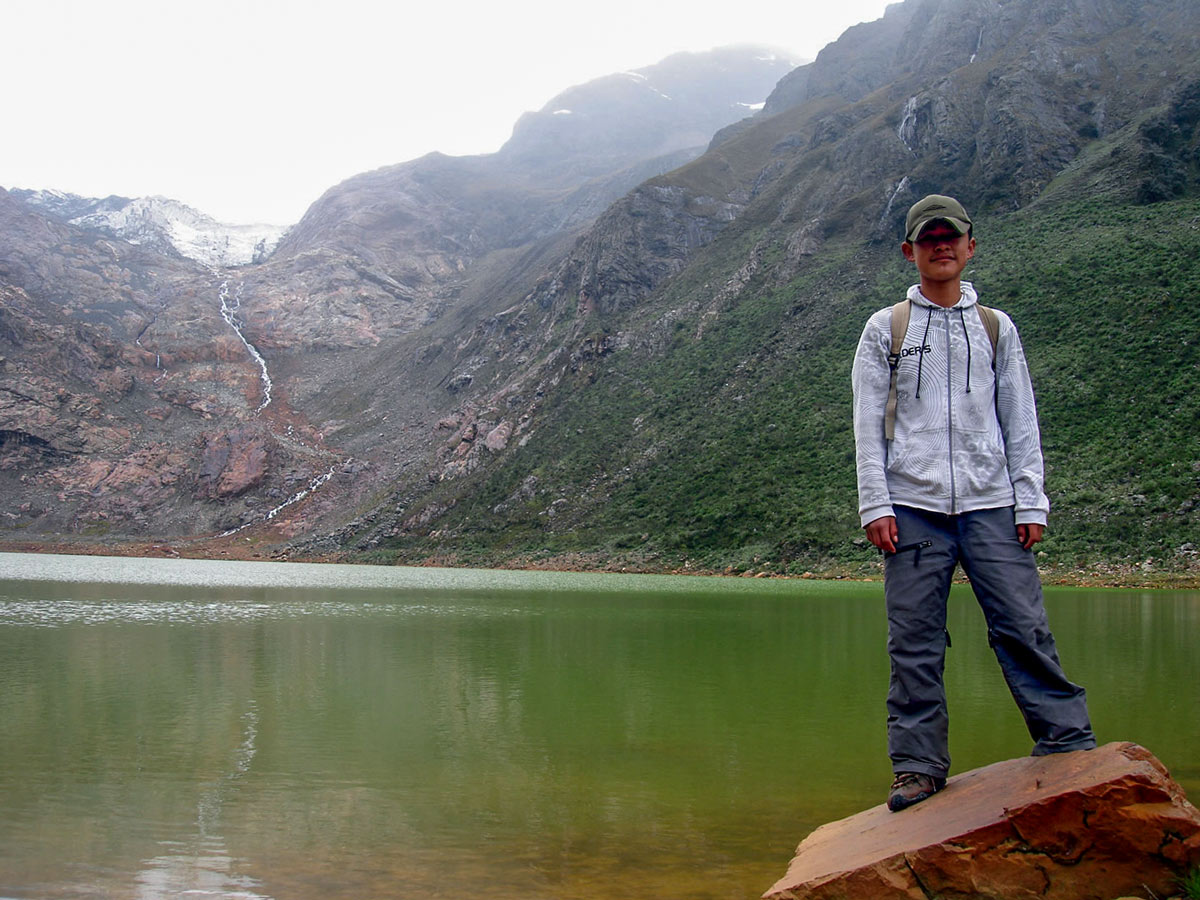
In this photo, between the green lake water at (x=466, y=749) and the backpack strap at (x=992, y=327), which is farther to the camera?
the backpack strap at (x=992, y=327)

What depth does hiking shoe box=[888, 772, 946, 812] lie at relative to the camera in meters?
Result: 4.40

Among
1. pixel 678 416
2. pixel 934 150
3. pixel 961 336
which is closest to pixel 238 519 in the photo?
pixel 678 416

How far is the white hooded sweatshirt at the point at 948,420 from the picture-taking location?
4.56m

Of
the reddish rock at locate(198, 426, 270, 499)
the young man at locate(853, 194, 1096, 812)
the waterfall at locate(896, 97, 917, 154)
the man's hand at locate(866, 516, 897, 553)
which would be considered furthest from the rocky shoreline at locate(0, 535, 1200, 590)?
the waterfall at locate(896, 97, 917, 154)

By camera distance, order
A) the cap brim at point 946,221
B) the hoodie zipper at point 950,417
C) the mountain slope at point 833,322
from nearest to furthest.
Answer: the hoodie zipper at point 950,417
the cap brim at point 946,221
the mountain slope at point 833,322

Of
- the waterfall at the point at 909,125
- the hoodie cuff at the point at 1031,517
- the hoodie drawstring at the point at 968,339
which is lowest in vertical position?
the hoodie cuff at the point at 1031,517

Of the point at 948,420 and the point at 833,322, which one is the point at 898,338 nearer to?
the point at 948,420

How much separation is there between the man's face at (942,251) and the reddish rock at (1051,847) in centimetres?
254

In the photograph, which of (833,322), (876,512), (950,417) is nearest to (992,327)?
(950,417)

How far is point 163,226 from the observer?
17362 cm

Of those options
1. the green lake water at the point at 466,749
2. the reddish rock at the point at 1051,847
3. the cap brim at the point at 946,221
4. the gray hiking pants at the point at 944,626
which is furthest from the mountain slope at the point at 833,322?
the reddish rock at the point at 1051,847

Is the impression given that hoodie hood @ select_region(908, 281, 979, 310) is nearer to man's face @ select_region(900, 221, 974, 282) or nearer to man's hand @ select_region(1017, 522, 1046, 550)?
man's face @ select_region(900, 221, 974, 282)

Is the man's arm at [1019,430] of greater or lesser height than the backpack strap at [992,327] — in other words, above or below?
→ below

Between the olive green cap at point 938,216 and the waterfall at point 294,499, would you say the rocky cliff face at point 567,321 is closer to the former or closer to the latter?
the waterfall at point 294,499
